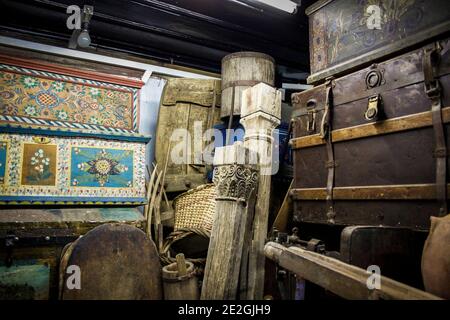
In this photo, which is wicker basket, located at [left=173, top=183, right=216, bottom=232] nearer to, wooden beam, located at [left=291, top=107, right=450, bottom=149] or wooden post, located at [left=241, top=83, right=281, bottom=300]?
wooden post, located at [left=241, top=83, right=281, bottom=300]

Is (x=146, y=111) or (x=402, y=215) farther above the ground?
(x=146, y=111)

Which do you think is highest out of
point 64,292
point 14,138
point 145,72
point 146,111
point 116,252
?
point 145,72

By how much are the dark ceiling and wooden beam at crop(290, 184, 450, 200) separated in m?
2.66

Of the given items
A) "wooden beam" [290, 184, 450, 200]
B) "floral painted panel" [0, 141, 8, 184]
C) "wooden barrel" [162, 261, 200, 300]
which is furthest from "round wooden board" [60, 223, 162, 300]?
"wooden beam" [290, 184, 450, 200]

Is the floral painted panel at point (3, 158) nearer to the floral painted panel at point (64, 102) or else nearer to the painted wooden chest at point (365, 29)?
the floral painted panel at point (64, 102)

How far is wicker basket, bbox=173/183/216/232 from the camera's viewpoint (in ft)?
10.6

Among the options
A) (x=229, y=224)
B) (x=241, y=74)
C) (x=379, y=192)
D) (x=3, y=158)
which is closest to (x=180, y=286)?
(x=229, y=224)

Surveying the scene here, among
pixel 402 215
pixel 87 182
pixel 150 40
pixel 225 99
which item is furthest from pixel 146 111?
pixel 402 215

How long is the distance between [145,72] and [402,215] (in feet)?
13.4

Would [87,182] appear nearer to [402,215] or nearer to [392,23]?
[402,215]

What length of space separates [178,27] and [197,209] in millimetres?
2822

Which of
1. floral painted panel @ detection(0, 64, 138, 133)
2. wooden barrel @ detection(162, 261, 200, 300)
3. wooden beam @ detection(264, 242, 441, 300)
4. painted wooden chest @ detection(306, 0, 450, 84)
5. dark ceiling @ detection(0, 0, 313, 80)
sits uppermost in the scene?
dark ceiling @ detection(0, 0, 313, 80)

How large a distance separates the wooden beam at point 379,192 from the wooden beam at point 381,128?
434 mm

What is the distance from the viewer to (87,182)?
10.7 ft
